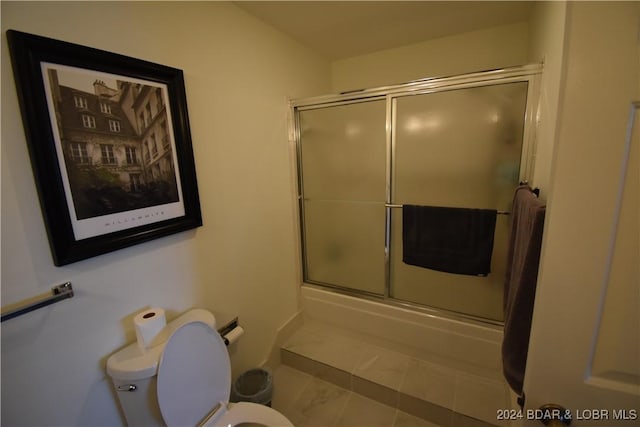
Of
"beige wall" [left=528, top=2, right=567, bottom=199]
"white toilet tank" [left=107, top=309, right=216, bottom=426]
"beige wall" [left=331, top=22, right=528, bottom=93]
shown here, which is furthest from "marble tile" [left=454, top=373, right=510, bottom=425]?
"beige wall" [left=331, top=22, right=528, bottom=93]

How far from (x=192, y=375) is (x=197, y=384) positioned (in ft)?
0.18

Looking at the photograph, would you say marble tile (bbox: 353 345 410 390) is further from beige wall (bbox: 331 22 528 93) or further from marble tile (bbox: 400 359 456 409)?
beige wall (bbox: 331 22 528 93)

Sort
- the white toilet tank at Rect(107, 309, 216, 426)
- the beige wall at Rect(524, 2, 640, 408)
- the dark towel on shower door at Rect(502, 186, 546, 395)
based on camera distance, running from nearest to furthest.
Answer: the beige wall at Rect(524, 2, 640, 408)
the dark towel on shower door at Rect(502, 186, 546, 395)
the white toilet tank at Rect(107, 309, 216, 426)

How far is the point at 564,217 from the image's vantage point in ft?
1.78

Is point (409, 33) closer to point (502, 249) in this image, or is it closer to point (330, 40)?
point (330, 40)

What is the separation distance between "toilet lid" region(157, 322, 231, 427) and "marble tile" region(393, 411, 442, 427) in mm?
1006

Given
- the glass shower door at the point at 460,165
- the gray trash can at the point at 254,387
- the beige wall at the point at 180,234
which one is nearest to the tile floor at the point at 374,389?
the gray trash can at the point at 254,387

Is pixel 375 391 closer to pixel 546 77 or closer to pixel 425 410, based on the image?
pixel 425 410

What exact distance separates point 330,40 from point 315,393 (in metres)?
2.51

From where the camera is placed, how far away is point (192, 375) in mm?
1094

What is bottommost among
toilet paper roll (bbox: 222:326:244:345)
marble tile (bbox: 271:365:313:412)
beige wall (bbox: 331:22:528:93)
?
marble tile (bbox: 271:365:313:412)

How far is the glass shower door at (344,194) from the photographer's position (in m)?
1.92

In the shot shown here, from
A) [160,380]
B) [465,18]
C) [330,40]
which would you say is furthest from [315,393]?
[465,18]

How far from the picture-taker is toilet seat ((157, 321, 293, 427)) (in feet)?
3.27
